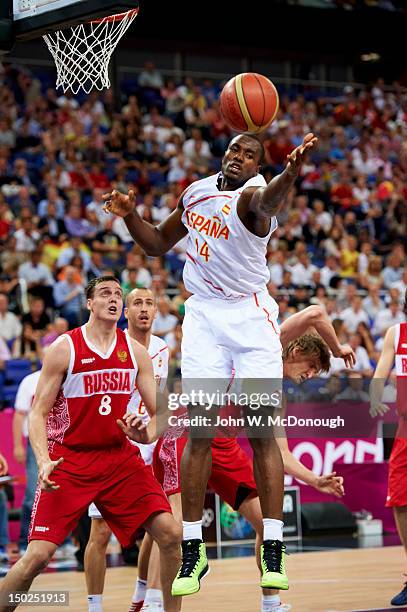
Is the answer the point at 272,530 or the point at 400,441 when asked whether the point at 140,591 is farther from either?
the point at 400,441

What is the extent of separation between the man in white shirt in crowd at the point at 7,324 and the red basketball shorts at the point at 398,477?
7123mm

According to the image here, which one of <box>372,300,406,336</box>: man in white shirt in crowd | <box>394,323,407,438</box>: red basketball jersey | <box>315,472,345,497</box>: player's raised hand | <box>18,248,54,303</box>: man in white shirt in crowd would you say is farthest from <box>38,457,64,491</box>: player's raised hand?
<box>372,300,406,336</box>: man in white shirt in crowd

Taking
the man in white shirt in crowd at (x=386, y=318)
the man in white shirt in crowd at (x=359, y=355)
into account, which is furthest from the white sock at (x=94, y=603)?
the man in white shirt in crowd at (x=386, y=318)

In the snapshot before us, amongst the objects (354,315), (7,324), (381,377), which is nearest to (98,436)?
(381,377)

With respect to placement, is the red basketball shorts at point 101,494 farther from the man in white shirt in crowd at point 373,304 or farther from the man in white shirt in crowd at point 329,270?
the man in white shirt in crowd at point 329,270

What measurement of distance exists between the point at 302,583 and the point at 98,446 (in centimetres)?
347

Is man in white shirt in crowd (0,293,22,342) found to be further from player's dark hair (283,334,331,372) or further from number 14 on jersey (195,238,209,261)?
number 14 on jersey (195,238,209,261)

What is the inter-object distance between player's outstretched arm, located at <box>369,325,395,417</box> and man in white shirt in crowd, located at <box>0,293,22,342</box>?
6.88 metres

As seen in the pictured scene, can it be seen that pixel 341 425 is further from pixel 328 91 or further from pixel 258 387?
pixel 328 91

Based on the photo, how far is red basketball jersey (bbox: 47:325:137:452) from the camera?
7441 millimetres

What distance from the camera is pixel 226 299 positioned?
7051 mm

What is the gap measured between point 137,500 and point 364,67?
2479 cm

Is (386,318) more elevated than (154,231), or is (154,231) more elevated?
(386,318)

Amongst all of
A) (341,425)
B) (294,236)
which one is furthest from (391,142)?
(341,425)
